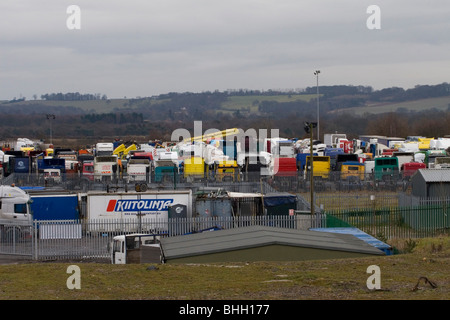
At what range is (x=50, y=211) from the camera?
34.4 meters

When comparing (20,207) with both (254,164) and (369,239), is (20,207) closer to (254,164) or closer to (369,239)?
(369,239)

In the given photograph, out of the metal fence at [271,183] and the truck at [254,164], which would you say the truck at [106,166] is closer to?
the metal fence at [271,183]

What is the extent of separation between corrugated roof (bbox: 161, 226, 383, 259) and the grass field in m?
0.96

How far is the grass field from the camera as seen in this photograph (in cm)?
1572

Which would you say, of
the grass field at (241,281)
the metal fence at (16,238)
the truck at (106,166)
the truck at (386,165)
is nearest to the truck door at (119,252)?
the grass field at (241,281)

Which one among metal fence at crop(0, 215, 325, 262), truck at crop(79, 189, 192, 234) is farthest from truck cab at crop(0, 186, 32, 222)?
metal fence at crop(0, 215, 325, 262)

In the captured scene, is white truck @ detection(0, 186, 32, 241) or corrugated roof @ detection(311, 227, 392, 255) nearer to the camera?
corrugated roof @ detection(311, 227, 392, 255)

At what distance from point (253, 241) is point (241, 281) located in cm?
410

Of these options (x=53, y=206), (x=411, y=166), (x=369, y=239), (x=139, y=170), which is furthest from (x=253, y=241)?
(x=411, y=166)

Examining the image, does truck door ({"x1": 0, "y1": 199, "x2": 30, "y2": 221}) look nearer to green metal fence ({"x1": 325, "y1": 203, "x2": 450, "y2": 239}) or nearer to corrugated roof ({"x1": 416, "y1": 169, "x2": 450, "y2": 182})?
green metal fence ({"x1": 325, "y1": 203, "x2": 450, "y2": 239})

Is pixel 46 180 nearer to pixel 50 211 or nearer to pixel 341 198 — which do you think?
pixel 50 211

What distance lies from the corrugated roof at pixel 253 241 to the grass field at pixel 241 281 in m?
0.96

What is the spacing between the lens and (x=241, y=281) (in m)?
17.6
